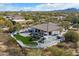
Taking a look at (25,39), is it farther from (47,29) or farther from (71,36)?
(71,36)

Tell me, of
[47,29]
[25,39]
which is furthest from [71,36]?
[25,39]

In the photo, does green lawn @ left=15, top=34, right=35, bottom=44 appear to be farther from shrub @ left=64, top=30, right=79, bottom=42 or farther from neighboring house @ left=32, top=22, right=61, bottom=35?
shrub @ left=64, top=30, right=79, bottom=42

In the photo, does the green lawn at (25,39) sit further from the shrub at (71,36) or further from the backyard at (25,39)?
the shrub at (71,36)

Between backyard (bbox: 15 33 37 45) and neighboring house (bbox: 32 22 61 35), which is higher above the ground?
neighboring house (bbox: 32 22 61 35)

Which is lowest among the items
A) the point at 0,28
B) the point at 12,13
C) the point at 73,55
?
the point at 73,55

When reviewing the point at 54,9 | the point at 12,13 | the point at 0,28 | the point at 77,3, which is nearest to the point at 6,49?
the point at 0,28

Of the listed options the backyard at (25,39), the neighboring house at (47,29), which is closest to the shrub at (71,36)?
the neighboring house at (47,29)

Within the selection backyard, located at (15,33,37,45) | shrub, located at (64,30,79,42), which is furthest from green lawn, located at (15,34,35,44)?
shrub, located at (64,30,79,42)

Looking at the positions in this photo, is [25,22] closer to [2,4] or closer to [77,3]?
[2,4]

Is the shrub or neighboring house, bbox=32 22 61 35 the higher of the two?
neighboring house, bbox=32 22 61 35

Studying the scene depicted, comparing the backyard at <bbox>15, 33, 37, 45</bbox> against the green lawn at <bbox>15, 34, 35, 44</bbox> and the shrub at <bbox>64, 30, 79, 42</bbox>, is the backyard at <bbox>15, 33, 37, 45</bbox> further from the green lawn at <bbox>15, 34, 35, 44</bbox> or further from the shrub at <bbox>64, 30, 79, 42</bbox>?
the shrub at <bbox>64, 30, 79, 42</bbox>

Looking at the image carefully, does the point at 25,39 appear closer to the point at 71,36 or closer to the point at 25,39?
the point at 25,39
